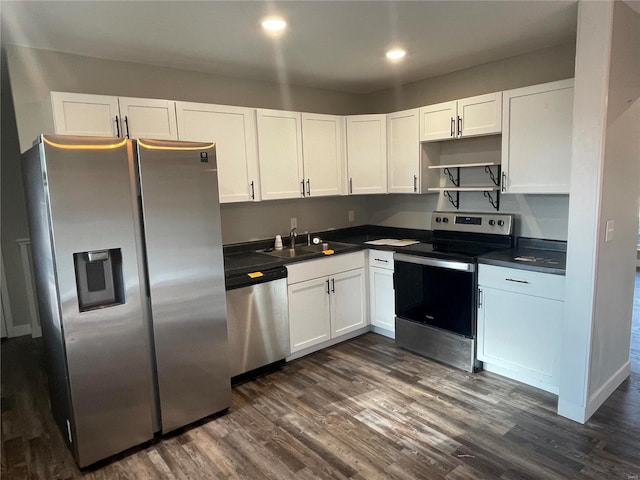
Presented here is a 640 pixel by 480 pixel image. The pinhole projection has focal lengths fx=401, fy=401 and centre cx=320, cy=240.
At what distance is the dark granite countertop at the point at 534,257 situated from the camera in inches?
107

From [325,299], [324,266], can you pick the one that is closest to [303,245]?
[324,266]

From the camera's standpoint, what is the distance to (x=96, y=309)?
218cm

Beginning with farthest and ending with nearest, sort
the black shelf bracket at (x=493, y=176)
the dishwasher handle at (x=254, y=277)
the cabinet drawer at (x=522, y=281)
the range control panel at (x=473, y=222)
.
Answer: the black shelf bracket at (x=493, y=176) < the range control panel at (x=473, y=222) < the dishwasher handle at (x=254, y=277) < the cabinet drawer at (x=522, y=281)

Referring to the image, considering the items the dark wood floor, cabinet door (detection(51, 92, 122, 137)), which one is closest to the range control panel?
the dark wood floor


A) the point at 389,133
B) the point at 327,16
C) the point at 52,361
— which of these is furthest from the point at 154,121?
the point at 389,133

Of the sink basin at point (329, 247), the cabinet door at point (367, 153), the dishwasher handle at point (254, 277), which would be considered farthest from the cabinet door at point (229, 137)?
the cabinet door at point (367, 153)

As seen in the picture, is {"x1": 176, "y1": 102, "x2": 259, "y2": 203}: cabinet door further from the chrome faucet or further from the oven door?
the oven door

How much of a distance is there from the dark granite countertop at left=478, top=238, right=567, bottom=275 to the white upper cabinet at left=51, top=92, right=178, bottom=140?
2.56m

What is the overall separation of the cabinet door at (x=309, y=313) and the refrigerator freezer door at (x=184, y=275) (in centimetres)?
81

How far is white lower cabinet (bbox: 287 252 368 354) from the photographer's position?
3396 mm

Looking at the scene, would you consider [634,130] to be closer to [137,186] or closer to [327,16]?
[327,16]

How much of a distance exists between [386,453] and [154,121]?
2.65 meters

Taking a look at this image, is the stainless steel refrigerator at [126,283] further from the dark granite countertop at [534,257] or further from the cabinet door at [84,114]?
the dark granite countertop at [534,257]

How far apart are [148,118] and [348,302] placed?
229cm
